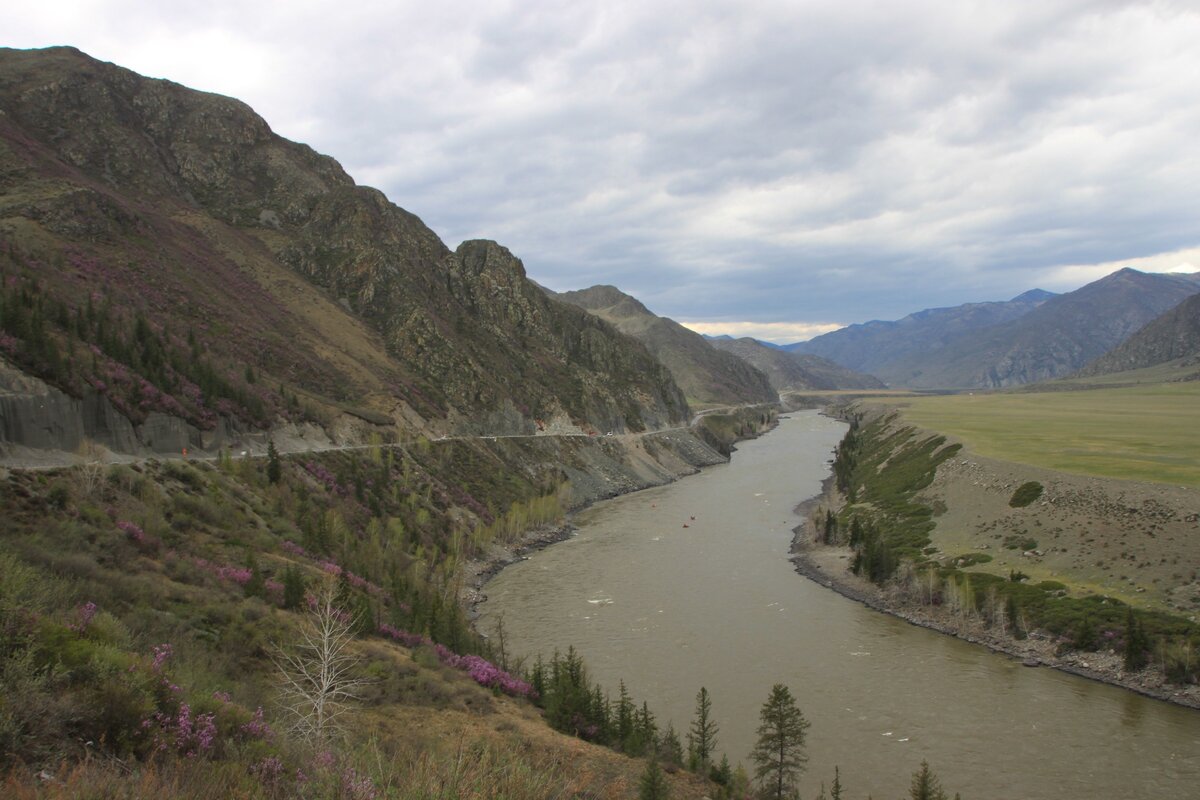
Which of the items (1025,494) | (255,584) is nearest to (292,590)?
(255,584)

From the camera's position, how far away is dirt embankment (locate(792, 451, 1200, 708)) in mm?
33250

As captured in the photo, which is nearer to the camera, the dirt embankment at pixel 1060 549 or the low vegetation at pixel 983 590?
the low vegetation at pixel 983 590

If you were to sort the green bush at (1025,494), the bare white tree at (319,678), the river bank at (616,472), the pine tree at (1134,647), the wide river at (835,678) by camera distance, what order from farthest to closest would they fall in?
the river bank at (616,472) < the green bush at (1025,494) < the pine tree at (1134,647) < the wide river at (835,678) < the bare white tree at (319,678)

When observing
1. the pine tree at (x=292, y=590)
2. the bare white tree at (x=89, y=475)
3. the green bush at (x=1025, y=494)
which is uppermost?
the bare white tree at (x=89, y=475)

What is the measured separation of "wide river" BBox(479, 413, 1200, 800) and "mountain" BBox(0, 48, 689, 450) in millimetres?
26851

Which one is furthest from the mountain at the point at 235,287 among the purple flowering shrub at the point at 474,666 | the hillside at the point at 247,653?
the purple flowering shrub at the point at 474,666

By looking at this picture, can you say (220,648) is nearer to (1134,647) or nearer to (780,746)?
(780,746)

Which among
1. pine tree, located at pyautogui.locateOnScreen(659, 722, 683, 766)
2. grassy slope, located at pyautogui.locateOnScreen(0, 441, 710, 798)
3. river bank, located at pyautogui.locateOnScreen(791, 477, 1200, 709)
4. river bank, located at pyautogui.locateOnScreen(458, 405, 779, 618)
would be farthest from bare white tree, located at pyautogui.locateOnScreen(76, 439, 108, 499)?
river bank, located at pyautogui.locateOnScreen(791, 477, 1200, 709)

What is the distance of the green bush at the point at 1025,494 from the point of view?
49656 millimetres

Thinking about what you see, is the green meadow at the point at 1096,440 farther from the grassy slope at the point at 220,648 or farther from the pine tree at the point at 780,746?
the grassy slope at the point at 220,648

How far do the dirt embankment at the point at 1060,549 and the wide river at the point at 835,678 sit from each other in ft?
4.42

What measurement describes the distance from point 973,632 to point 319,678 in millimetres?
34834

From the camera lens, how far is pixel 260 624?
20.6 metres

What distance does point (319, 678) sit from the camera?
17.5 m
